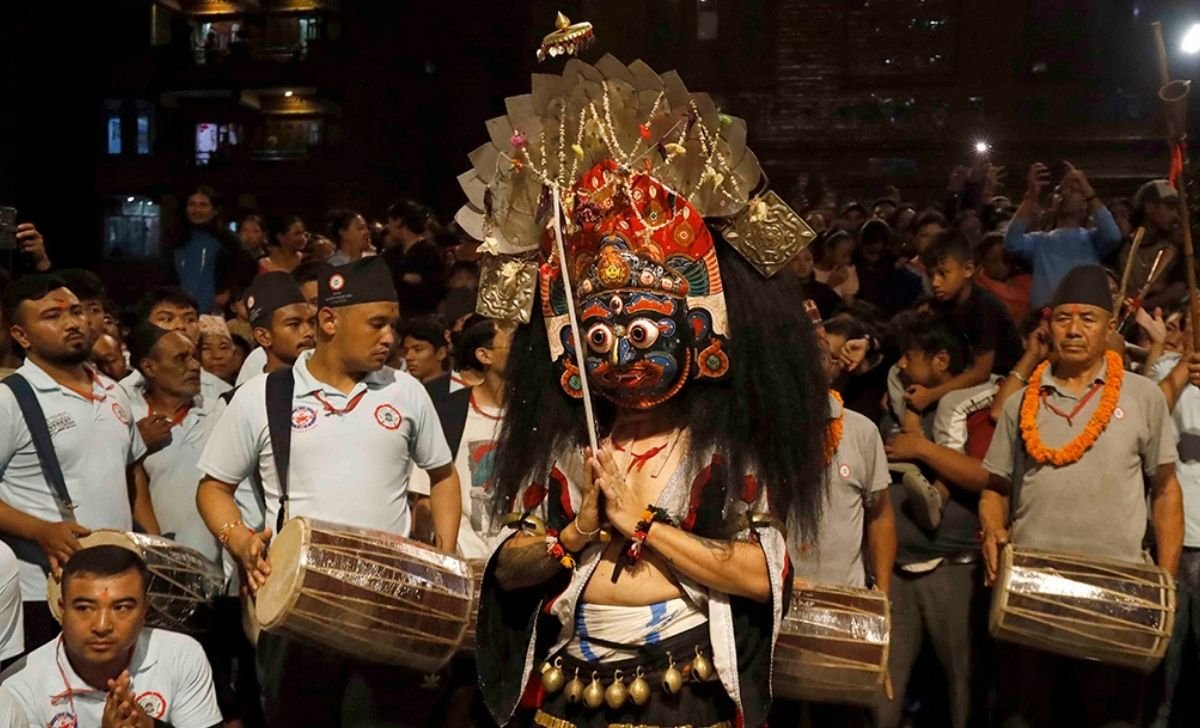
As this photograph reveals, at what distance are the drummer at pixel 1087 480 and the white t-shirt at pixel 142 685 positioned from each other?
2.57m

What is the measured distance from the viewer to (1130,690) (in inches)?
207

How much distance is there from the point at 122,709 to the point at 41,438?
1.31 m

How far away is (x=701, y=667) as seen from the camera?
3291 mm

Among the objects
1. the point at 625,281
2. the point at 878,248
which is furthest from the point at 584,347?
the point at 878,248

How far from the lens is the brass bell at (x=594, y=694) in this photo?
333 centimetres

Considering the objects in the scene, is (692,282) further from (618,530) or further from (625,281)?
(618,530)

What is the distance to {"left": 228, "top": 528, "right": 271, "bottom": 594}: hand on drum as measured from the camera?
4.37m

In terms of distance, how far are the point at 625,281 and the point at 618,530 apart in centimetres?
53

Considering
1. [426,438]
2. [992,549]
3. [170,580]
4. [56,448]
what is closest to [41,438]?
[56,448]

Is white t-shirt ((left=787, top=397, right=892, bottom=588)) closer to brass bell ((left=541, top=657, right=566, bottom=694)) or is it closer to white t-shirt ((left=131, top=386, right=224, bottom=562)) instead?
brass bell ((left=541, top=657, right=566, bottom=694))

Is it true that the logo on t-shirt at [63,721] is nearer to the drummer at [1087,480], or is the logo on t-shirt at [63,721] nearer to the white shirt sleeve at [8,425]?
the white shirt sleeve at [8,425]

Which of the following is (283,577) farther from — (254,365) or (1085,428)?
(1085,428)

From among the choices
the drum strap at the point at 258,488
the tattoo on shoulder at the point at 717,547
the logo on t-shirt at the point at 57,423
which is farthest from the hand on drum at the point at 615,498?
the logo on t-shirt at the point at 57,423

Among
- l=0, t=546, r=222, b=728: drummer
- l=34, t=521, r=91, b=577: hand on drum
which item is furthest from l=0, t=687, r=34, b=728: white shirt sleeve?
l=34, t=521, r=91, b=577: hand on drum
